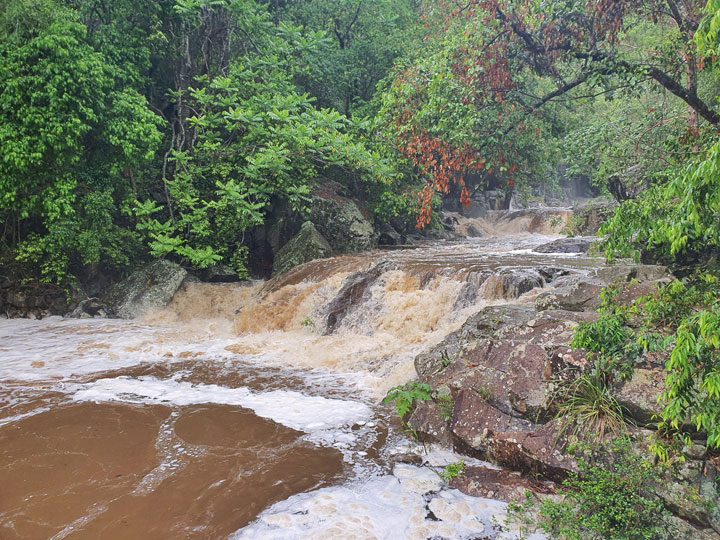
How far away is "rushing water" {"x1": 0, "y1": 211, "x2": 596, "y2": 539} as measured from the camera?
3553mm

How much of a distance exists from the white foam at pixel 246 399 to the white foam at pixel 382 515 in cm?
136

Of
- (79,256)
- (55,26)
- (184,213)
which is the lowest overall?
(79,256)

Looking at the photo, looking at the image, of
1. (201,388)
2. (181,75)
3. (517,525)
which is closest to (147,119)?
(181,75)

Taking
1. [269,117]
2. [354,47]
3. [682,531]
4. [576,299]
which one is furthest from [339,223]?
[682,531]

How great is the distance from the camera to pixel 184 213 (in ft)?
43.2

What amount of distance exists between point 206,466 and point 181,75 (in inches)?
506

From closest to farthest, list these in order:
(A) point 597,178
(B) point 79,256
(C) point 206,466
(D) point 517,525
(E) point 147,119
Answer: (D) point 517,525
(C) point 206,466
(A) point 597,178
(E) point 147,119
(B) point 79,256

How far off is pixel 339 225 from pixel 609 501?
39.1ft

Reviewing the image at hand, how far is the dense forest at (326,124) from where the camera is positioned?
14.9 feet

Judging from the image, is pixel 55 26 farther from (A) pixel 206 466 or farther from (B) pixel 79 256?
(A) pixel 206 466

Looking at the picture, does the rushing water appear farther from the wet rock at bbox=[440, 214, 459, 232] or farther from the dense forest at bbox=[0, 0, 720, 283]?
the wet rock at bbox=[440, 214, 459, 232]

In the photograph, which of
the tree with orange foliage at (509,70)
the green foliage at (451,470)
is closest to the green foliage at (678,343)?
the green foliage at (451,470)

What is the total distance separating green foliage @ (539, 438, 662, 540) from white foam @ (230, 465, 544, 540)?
10.4 inches

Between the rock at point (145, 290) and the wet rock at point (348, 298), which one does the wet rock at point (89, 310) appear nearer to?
the rock at point (145, 290)
